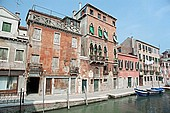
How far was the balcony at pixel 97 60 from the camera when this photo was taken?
1861cm

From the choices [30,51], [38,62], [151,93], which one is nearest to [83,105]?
[38,62]

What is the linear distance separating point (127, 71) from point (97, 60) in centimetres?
925

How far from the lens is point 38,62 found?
1405 cm

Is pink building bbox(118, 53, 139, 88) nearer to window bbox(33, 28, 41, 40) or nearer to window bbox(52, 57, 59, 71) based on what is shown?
window bbox(52, 57, 59, 71)

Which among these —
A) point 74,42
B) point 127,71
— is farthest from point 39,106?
point 127,71

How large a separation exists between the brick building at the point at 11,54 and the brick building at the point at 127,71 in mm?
16709

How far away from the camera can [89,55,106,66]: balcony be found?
18.6 meters

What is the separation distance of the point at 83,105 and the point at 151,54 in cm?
2737

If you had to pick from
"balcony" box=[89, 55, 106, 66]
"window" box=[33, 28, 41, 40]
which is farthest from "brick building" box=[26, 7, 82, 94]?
"balcony" box=[89, 55, 106, 66]

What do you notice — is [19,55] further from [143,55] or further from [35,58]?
[143,55]

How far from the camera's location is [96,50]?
19812mm

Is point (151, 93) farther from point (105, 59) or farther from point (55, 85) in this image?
point (55, 85)

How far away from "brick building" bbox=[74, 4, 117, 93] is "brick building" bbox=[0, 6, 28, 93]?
7428 millimetres

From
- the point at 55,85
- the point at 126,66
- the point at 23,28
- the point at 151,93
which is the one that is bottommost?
the point at 151,93
